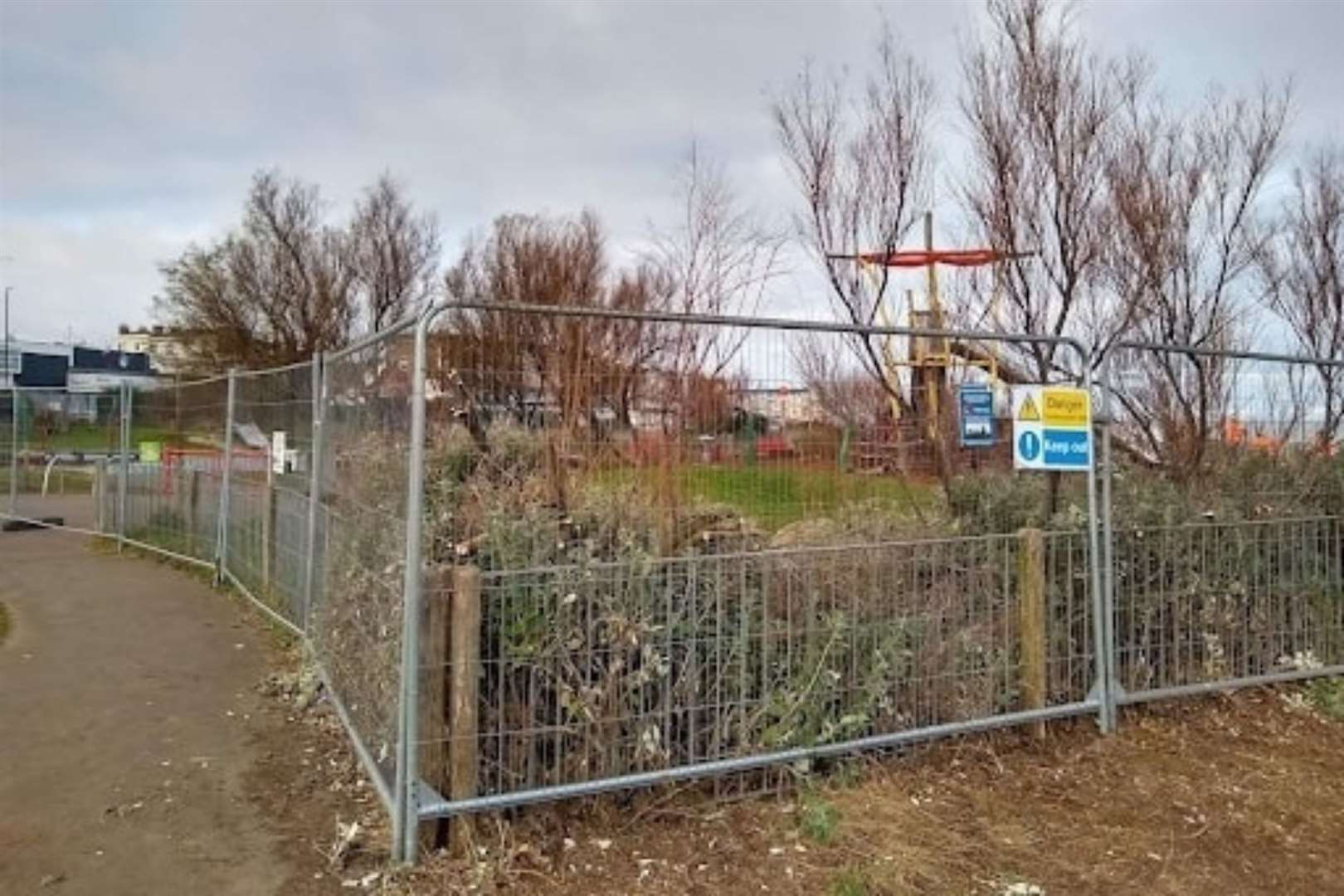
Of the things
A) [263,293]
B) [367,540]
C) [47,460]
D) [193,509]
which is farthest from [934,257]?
[263,293]

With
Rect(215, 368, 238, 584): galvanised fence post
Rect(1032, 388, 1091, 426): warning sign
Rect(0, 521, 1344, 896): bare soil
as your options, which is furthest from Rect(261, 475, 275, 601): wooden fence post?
Rect(1032, 388, 1091, 426): warning sign

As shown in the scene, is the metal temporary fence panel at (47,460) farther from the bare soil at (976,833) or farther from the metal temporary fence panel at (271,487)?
the bare soil at (976,833)

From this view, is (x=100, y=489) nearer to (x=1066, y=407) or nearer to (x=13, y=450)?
(x=13, y=450)

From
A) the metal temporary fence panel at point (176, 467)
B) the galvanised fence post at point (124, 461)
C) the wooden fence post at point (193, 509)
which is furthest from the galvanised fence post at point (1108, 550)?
the galvanised fence post at point (124, 461)

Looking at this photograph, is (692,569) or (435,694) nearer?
(435,694)

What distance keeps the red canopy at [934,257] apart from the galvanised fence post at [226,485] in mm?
4927

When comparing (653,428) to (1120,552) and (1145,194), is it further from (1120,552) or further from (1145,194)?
(1145,194)

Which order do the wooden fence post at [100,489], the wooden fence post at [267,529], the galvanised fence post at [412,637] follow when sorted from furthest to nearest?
the wooden fence post at [100,489] < the wooden fence post at [267,529] < the galvanised fence post at [412,637]

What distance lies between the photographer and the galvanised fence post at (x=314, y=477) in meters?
6.16

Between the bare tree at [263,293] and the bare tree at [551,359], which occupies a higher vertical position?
the bare tree at [263,293]

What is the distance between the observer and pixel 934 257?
757 cm

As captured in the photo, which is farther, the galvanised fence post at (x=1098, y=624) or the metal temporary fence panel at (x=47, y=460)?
the metal temporary fence panel at (x=47, y=460)

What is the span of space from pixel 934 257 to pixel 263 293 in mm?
37751

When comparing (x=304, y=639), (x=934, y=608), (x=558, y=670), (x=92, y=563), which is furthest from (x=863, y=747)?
(x=92, y=563)
